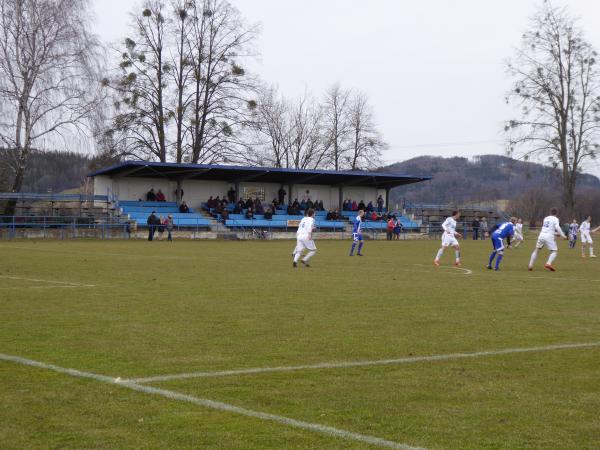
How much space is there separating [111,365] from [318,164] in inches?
2896

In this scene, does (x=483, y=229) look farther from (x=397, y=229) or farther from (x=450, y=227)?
(x=450, y=227)

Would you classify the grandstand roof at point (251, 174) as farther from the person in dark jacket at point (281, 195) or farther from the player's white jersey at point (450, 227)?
the player's white jersey at point (450, 227)

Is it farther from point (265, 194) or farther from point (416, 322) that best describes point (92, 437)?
point (265, 194)

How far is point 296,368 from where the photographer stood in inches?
316

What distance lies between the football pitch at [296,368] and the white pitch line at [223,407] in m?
0.02

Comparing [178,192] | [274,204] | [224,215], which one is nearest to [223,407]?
[224,215]

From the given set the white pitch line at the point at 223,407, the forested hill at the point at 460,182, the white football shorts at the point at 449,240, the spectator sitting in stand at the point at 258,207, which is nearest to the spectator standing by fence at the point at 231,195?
the spectator sitting in stand at the point at 258,207

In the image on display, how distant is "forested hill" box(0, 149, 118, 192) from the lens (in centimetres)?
5091

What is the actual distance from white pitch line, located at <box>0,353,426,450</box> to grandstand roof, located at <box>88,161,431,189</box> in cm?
4525

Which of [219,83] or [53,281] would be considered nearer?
[53,281]

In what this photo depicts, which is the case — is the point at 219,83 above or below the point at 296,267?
above

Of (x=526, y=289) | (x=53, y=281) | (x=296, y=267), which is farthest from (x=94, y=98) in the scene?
(x=526, y=289)

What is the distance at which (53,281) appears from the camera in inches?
710

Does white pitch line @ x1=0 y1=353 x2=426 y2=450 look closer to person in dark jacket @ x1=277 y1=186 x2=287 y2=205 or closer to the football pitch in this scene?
the football pitch
